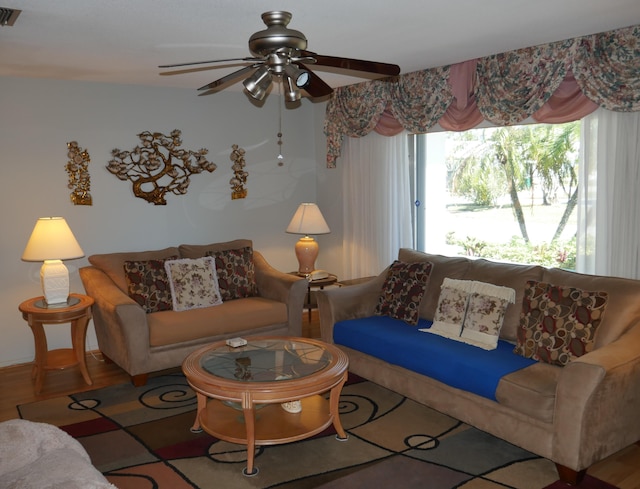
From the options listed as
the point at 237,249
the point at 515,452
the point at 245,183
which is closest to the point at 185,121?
the point at 245,183

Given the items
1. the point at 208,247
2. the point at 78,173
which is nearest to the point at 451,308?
the point at 208,247

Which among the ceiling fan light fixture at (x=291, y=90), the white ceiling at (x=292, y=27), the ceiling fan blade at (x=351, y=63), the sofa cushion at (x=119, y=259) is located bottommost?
the sofa cushion at (x=119, y=259)

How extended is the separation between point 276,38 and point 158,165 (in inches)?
129

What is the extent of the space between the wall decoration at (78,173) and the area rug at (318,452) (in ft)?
6.06

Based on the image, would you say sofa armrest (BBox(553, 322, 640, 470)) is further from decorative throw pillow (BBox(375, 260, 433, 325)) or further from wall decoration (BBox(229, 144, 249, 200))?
wall decoration (BBox(229, 144, 249, 200))

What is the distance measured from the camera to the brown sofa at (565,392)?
2992 mm

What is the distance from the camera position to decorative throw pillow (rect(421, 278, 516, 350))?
153 inches

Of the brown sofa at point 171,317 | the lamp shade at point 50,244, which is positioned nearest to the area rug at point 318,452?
the brown sofa at point 171,317

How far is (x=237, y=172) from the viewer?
20.1 ft

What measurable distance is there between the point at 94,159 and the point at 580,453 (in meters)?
4.45

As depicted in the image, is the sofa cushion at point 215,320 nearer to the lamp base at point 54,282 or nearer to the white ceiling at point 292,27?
the lamp base at point 54,282

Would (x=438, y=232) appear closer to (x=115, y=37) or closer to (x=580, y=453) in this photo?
(x=580, y=453)

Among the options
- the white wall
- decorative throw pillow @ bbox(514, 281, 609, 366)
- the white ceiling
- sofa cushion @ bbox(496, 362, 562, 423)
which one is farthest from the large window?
sofa cushion @ bbox(496, 362, 562, 423)

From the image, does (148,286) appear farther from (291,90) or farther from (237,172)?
(291,90)
